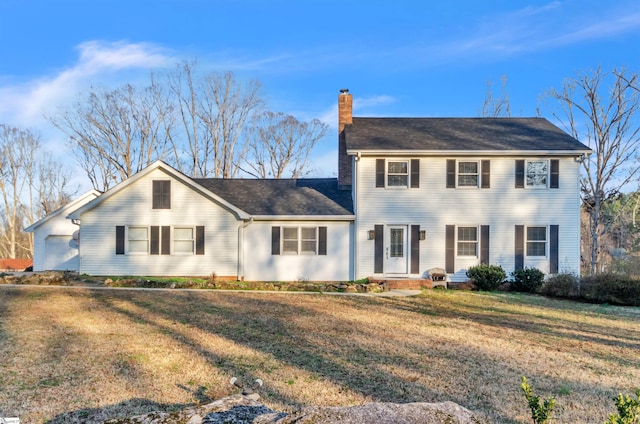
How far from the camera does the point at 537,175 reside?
17.5 metres

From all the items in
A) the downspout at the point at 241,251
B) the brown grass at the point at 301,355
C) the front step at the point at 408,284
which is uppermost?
the downspout at the point at 241,251

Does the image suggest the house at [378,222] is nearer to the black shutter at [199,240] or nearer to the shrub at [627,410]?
the black shutter at [199,240]

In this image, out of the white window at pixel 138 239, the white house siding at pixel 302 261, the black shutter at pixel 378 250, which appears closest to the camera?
the black shutter at pixel 378 250

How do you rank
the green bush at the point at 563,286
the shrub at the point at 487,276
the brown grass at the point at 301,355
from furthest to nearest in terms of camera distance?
1. the shrub at the point at 487,276
2. the green bush at the point at 563,286
3. the brown grass at the point at 301,355

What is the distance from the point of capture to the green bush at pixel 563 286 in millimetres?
15547

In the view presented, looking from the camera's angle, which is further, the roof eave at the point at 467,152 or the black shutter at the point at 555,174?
the black shutter at the point at 555,174

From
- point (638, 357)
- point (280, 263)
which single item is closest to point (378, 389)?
point (638, 357)

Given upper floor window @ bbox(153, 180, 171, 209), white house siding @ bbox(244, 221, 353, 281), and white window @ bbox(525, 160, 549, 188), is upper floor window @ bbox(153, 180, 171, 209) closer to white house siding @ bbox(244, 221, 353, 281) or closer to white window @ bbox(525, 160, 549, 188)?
white house siding @ bbox(244, 221, 353, 281)

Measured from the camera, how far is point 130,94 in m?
33.6

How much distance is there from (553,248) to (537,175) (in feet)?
9.12

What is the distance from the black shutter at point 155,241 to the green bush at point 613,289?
49.2ft

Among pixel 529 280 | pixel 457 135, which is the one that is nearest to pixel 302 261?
pixel 457 135

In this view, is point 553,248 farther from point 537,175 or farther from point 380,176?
point 380,176

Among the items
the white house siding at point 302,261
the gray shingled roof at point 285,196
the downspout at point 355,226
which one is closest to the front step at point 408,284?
the downspout at point 355,226
